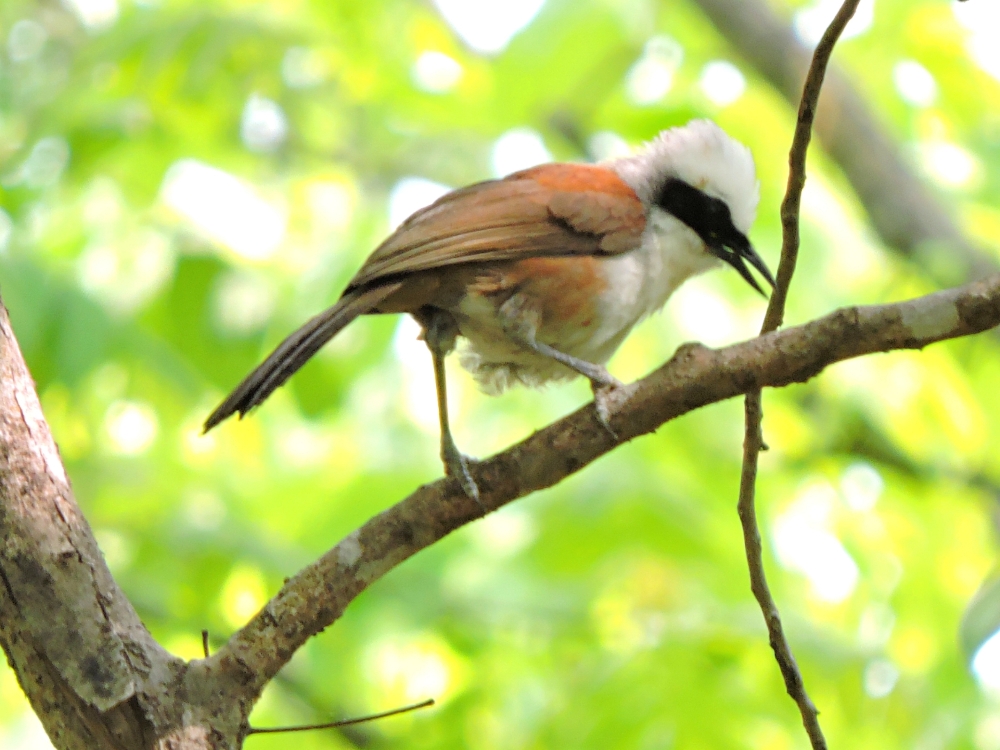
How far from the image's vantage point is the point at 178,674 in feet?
8.21

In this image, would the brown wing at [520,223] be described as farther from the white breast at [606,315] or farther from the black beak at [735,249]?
the black beak at [735,249]

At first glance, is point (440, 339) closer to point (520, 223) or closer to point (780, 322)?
point (520, 223)

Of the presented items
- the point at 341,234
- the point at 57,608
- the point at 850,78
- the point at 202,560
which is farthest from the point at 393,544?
the point at 850,78

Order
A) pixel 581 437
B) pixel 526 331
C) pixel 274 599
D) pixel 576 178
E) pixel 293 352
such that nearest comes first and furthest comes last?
1. pixel 274 599
2. pixel 581 437
3. pixel 293 352
4. pixel 526 331
5. pixel 576 178

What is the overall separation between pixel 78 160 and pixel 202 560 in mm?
2233

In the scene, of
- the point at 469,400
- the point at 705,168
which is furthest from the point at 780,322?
the point at 469,400

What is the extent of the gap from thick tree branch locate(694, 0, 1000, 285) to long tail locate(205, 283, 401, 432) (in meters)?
4.00

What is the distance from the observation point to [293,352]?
322 centimetres

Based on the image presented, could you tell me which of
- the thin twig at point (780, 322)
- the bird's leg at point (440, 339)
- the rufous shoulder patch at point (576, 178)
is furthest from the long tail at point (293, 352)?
the thin twig at point (780, 322)

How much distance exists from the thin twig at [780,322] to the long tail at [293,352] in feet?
4.36

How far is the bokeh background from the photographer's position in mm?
4902

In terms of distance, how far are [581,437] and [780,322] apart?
630 mm

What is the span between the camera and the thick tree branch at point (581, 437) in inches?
98.3

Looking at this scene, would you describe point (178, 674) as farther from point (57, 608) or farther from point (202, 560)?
point (202, 560)
